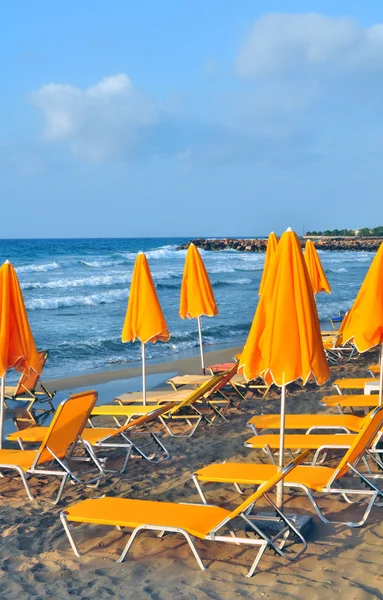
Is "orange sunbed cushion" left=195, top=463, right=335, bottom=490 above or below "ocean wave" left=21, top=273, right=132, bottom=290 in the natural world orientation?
above

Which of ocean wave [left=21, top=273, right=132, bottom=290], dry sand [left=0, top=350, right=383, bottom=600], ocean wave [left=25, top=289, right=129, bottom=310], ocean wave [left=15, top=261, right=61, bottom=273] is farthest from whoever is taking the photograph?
ocean wave [left=15, top=261, right=61, bottom=273]

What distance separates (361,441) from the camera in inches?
193

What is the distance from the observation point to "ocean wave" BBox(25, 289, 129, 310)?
25.2 meters

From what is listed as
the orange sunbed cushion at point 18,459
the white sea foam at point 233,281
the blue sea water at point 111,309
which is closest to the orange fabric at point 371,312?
the orange sunbed cushion at point 18,459

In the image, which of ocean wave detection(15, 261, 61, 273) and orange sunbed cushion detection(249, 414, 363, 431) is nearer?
orange sunbed cushion detection(249, 414, 363, 431)

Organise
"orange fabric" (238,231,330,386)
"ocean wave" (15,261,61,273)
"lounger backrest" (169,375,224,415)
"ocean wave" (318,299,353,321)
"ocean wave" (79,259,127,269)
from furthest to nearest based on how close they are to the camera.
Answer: "ocean wave" (79,259,127,269)
"ocean wave" (15,261,61,273)
"ocean wave" (318,299,353,321)
"lounger backrest" (169,375,224,415)
"orange fabric" (238,231,330,386)

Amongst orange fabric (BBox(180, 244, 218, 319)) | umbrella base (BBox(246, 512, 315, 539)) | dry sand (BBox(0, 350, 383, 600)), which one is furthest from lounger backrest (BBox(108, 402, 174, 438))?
orange fabric (BBox(180, 244, 218, 319))

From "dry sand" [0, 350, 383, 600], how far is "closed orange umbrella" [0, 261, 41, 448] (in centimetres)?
131

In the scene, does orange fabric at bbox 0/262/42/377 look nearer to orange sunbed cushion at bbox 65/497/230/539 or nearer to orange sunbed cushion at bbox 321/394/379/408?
orange sunbed cushion at bbox 65/497/230/539

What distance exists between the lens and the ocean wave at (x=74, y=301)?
25.2m

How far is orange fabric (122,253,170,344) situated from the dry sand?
8.65 ft

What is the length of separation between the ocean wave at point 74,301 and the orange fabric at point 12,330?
61.2ft

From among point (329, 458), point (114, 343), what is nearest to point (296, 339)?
point (329, 458)

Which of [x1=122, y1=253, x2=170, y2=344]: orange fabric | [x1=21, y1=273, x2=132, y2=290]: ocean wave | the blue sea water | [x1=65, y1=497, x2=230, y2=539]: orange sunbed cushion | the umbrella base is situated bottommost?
the blue sea water
